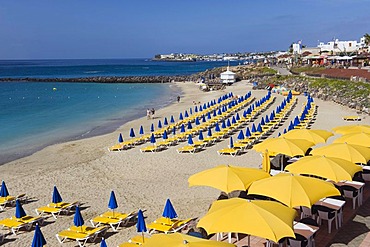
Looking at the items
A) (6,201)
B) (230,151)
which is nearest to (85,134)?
(230,151)

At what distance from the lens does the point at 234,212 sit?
235 inches

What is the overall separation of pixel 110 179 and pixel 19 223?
429 centimetres

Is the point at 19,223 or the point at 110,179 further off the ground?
the point at 19,223

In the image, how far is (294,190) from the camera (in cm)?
701

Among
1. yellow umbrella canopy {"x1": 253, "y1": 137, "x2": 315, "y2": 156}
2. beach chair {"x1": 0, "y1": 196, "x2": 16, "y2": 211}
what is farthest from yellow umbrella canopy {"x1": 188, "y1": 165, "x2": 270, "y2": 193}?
beach chair {"x1": 0, "y1": 196, "x2": 16, "y2": 211}

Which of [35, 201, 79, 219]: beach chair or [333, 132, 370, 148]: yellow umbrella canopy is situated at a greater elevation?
[333, 132, 370, 148]: yellow umbrella canopy

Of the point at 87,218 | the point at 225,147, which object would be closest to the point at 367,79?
the point at 225,147

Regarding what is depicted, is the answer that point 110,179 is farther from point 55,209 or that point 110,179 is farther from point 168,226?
point 168,226

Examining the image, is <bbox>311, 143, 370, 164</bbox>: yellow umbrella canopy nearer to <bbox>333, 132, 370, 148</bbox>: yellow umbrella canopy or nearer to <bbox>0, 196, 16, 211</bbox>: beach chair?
<bbox>333, 132, 370, 148</bbox>: yellow umbrella canopy

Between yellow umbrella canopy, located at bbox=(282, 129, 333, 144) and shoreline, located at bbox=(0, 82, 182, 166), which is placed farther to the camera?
shoreline, located at bbox=(0, 82, 182, 166)

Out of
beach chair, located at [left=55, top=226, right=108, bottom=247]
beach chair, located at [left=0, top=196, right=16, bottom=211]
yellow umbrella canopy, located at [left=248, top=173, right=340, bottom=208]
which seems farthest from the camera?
beach chair, located at [left=0, top=196, right=16, bottom=211]

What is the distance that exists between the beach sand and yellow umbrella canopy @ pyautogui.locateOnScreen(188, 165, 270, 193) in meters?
1.95

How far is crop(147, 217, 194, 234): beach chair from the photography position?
28.8ft

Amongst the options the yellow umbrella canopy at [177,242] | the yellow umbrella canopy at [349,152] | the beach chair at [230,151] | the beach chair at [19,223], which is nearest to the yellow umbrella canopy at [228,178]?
the yellow umbrella canopy at [349,152]
